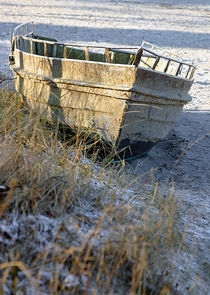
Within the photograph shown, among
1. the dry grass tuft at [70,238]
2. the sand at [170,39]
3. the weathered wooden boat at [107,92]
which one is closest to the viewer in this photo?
the dry grass tuft at [70,238]

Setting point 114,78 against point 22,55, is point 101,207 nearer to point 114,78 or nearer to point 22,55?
point 114,78

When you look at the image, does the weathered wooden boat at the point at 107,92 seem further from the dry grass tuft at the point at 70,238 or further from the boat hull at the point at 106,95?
the dry grass tuft at the point at 70,238

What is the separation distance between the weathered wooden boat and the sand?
0.63 m

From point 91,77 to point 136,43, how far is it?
907cm

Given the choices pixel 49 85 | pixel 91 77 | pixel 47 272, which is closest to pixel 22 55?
pixel 49 85

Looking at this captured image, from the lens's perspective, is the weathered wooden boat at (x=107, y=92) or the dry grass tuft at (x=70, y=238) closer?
the dry grass tuft at (x=70, y=238)

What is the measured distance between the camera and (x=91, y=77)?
4.05 meters

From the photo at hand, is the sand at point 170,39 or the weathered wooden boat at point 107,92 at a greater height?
the weathered wooden boat at point 107,92

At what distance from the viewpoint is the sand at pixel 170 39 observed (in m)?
4.08

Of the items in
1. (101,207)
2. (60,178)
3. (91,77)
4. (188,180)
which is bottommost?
(188,180)

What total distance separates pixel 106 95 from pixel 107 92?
4 cm

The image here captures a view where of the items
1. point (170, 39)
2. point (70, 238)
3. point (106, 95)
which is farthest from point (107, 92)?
point (170, 39)

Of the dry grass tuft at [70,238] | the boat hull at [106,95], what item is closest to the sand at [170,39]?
the dry grass tuft at [70,238]

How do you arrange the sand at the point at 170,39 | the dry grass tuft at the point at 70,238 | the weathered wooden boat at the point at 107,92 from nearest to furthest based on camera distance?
the dry grass tuft at the point at 70,238, the weathered wooden boat at the point at 107,92, the sand at the point at 170,39
